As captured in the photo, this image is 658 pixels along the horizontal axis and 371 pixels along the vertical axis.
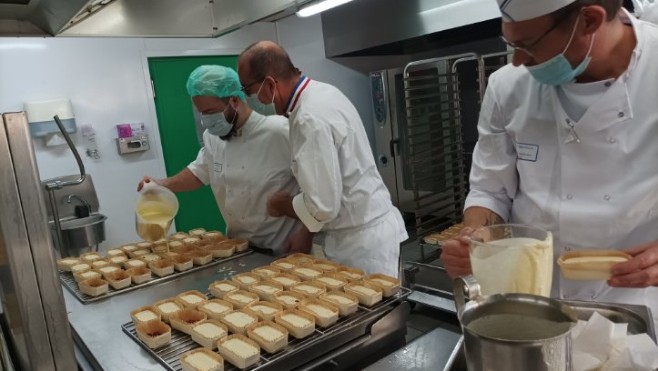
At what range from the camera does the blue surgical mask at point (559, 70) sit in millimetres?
1104

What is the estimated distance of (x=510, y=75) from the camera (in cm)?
139

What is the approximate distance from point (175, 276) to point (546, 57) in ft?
5.17

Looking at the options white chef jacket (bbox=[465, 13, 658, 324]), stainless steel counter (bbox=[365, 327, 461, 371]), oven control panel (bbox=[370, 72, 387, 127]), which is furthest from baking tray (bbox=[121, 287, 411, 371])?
oven control panel (bbox=[370, 72, 387, 127])

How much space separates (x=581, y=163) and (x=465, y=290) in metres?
0.69

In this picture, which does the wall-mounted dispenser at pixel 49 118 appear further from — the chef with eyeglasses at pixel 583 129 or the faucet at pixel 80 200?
the chef with eyeglasses at pixel 583 129

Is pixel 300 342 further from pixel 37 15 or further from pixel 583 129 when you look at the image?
pixel 37 15

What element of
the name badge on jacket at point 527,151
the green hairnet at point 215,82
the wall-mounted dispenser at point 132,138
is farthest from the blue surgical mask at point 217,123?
the wall-mounted dispenser at point 132,138

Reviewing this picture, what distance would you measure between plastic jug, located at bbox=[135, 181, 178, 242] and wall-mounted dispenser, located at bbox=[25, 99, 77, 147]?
171 centimetres

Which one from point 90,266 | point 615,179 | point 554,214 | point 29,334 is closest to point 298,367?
point 29,334

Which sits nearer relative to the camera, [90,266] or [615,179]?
[615,179]

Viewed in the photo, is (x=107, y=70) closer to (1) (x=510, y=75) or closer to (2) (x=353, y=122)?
(2) (x=353, y=122)

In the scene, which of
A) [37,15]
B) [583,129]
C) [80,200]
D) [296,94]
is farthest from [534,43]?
[80,200]

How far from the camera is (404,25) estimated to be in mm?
4301

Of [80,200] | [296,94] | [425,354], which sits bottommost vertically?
[425,354]
